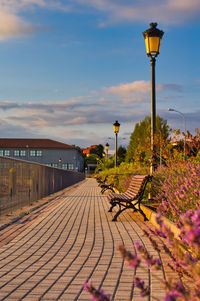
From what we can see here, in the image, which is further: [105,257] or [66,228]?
[66,228]

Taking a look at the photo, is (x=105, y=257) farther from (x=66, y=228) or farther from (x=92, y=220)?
(x=92, y=220)

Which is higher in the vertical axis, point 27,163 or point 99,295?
point 27,163

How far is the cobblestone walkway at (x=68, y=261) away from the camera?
3.85 metres

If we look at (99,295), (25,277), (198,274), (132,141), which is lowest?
(25,277)

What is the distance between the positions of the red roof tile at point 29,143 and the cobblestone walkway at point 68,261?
8479 cm

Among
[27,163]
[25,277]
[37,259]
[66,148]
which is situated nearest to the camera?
[25,277]

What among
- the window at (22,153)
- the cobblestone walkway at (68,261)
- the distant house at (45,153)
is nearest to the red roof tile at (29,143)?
the distant house at (45,153)

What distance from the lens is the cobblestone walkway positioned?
3850mm

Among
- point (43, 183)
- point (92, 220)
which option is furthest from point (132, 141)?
point (92, 220)

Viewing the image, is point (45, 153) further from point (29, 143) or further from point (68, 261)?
point (68, 261)

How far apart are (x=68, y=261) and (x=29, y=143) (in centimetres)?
9239

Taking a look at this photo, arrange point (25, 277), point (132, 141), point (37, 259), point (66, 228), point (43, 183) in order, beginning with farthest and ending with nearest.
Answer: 1. point (132, 141)
2. point (43, 183)
3. point (66, 228)
4. point (37, 259)
5. point (25, 277)

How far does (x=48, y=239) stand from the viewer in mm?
6621

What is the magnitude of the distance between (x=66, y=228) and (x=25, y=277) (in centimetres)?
343
